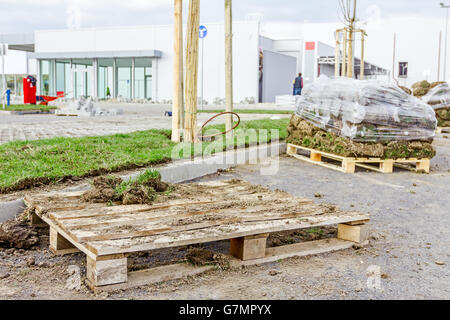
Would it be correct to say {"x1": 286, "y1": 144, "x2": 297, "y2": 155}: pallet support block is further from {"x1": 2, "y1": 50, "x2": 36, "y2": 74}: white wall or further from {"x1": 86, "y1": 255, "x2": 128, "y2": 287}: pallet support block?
{"x1": 2, "y1": 50, "x2": 36, "y2": 74}: white wall

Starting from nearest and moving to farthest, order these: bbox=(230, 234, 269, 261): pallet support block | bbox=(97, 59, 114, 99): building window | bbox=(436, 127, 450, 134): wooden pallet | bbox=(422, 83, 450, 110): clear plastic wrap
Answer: bbox=(230, 234, 269, 261): pallet support block
bbox=(436, 127, 450, 134): wooden pallet
bbox=(422, 83, 450, 110): clear plastic wrap
bbox=(97, 59, 114, 99): building window

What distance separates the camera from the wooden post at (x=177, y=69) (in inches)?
306

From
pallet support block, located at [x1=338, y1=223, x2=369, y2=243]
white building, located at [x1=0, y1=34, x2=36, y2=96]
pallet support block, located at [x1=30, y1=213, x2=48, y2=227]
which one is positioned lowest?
pallet support block, located at [x1=338, y1=223, x2=369, y2=243]

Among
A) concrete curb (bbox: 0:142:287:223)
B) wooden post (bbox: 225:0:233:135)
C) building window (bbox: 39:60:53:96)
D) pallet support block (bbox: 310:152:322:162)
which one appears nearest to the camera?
concrete curb (bbox: 0:142:287:223)

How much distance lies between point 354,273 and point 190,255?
3.80ft

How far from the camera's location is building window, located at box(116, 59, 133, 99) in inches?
1420

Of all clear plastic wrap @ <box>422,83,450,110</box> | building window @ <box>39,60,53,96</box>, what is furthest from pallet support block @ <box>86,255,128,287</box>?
building window @ <box>39,60,53,96</box>

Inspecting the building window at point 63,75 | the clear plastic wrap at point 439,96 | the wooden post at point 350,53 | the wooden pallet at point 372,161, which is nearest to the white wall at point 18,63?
the building window at point 63,75

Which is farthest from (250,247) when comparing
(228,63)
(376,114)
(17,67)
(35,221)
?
(17,67)

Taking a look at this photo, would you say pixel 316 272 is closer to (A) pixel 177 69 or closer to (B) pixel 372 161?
(B) pixel 372 161

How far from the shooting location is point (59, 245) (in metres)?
3.51

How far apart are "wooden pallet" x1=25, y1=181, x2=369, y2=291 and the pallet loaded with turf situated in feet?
10.9

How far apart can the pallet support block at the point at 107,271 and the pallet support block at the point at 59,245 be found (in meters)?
0.70

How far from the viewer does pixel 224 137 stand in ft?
29.3
